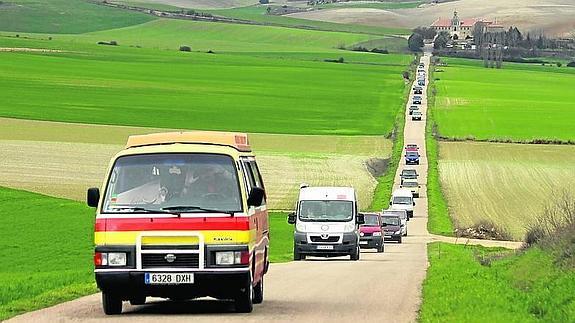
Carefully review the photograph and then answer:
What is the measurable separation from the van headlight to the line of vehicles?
0.5 inches

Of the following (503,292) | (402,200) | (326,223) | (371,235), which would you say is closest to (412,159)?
(402,200)

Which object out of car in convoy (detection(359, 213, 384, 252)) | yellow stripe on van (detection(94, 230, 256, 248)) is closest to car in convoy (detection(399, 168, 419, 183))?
car in convoy (detection(359, 213, 384, 252))

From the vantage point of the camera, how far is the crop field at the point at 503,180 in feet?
190

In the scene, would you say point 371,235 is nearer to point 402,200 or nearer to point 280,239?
point 280,239

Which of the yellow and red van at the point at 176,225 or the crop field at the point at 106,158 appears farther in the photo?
the crop field at the point at 106,158

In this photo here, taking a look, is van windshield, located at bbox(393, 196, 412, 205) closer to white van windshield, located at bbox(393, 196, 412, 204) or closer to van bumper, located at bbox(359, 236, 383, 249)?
white van windshield, located at bbox(393, 196, 412, 204)

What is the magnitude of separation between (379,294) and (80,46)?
474 feet

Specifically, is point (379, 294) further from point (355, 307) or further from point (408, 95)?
point (408, 95)

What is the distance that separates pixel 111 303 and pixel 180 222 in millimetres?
1486

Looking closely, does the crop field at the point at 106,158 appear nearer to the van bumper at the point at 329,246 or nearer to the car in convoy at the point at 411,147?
the car in convoy at the point at 411,147

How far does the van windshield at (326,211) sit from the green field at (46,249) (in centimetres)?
157

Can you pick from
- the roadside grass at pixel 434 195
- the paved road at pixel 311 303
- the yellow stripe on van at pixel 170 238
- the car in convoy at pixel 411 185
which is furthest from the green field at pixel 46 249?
the car in convoy at pixel 411 185

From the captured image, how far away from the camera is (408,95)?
438 feet

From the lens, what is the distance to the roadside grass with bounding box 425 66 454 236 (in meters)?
56.1
